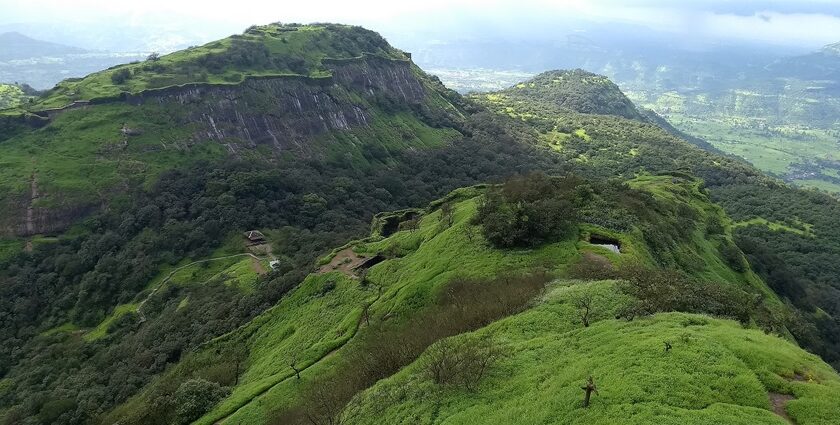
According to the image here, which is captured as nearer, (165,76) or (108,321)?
(108,321)

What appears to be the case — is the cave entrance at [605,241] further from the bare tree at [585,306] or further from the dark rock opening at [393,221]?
the dark rock opening at [393,221]

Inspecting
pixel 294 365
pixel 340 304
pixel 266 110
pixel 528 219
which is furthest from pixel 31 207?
pixel 528 219

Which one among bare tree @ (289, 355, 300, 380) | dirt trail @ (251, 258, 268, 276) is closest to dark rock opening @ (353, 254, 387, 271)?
bare tree @ (289, 355, 300, 380)

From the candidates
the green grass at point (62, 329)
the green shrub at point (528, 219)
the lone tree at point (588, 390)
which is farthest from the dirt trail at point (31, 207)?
the lone tree at point (588, 390)

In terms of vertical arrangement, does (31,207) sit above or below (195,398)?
above

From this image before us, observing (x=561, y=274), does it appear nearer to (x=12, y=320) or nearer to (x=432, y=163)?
(x=12, y=320)

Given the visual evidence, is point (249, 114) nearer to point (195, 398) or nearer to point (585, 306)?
point (195, 398)

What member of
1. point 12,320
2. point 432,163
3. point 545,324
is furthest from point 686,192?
point 12,320
